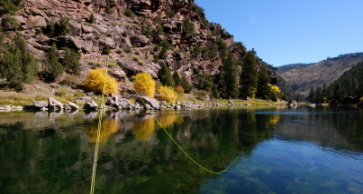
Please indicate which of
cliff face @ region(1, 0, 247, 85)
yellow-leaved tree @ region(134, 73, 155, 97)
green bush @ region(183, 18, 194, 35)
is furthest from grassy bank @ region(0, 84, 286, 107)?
green bush @ region(183, 18, 194, 35)

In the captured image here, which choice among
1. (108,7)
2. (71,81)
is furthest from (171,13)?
(71,81)

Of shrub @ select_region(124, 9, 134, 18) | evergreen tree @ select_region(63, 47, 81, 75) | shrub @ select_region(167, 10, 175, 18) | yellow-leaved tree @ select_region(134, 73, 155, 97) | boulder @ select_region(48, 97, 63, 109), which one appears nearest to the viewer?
boulder @ select_region(48, 97, 63, 109)

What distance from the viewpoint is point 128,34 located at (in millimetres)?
69375

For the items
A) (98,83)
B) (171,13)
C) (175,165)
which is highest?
(171,13)

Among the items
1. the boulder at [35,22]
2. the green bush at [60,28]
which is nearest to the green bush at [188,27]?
the green bush at [60,28]

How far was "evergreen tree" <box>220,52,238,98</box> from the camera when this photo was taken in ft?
258

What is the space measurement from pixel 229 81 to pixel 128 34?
41.8 metres

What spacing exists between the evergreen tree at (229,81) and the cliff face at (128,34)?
6.83 m

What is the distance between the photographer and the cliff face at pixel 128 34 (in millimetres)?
51219

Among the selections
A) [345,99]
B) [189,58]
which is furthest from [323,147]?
[345,99]

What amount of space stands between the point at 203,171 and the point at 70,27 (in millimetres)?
60108

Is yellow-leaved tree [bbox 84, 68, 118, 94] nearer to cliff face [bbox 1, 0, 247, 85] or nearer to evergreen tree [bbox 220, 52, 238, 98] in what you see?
cliff face [bbox 1, 0, 247, 85]

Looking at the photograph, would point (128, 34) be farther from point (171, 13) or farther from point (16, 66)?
Result: point (16, 66)

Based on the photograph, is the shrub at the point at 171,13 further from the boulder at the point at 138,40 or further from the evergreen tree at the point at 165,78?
the evergreen tree at the point at 165,78
